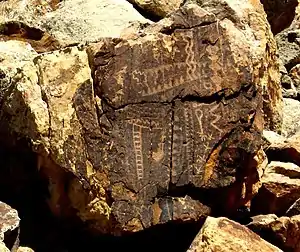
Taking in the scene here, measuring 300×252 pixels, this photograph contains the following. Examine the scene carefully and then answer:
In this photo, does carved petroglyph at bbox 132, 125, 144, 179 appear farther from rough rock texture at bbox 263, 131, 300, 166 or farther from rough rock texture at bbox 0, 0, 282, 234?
rough rock texture at bbox 263, 131, 300, 166

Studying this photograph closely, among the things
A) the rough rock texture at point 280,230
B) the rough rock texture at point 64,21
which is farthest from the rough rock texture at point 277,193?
the rough rock texture at point 64,21

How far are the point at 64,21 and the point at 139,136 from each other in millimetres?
1491

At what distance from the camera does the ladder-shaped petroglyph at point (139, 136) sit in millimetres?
4207

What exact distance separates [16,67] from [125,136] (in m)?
0.91

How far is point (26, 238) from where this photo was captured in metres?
4.30

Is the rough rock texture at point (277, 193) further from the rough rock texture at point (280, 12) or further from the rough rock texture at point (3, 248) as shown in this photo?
the rough rock texture at point (280, 12)

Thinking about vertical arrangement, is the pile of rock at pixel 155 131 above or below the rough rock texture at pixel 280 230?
above

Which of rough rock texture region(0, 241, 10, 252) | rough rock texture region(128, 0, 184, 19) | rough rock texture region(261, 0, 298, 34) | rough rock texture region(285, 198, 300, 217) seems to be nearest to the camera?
rough rock texture region(0, 241, 10, 252)

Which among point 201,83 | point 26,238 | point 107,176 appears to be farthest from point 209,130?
point 26,238

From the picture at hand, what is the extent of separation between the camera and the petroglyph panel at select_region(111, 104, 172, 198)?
4195 millimetres

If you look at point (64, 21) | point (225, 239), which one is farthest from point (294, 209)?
point (64, 21)

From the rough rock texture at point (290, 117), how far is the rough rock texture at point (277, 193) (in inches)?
36.4

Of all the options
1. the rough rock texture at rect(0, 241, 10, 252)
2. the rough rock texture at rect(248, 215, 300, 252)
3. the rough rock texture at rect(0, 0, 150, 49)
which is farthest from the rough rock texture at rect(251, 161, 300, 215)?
the rough rock texture at rect(0, 241, 10, 252)

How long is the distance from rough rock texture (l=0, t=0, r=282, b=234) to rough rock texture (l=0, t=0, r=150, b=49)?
76 cm
